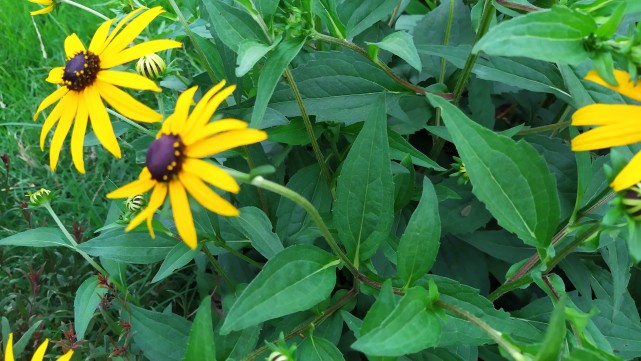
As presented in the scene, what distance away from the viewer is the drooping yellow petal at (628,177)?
732mm

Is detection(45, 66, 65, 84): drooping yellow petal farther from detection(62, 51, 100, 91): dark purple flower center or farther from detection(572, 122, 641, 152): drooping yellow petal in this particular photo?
detection(572, 122, 641, 152): drooping yellow petal

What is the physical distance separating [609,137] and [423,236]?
0.99ft

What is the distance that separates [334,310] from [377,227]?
201 millimetres

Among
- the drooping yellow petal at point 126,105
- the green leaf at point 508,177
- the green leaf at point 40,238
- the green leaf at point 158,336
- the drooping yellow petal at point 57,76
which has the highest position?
the drooping yellow petal at point 57,76

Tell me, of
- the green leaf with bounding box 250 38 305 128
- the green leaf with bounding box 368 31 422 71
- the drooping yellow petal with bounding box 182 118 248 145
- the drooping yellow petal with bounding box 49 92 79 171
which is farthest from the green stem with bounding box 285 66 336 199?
the drooping yellow petal with bounding box 49 92 79 171

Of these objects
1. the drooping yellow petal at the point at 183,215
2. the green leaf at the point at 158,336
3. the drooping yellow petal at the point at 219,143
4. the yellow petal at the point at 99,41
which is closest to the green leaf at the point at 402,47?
the drooping yellow petal at the point at 219,143

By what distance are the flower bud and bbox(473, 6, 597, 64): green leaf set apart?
0.59 meters

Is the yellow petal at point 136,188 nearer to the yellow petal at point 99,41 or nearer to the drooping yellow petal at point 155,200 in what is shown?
the drooping yellow petal at point 155,200

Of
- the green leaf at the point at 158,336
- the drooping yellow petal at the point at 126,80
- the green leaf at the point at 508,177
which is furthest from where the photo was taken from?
the green leaf at the point at 158,336

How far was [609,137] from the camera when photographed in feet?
2.60

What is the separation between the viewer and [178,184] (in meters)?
0.77

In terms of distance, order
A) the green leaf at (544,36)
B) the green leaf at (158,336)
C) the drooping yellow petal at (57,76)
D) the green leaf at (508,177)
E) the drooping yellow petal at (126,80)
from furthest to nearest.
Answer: the green leaf at (158,336) < the drooping yellow petal at (57,76) < the drooping yellow petal at (126,80) < the green leaf at (508,177) < the green leaf at (544,36)

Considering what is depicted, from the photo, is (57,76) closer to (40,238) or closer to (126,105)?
(126,105)

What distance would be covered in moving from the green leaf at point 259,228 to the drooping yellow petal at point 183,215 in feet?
0.77
